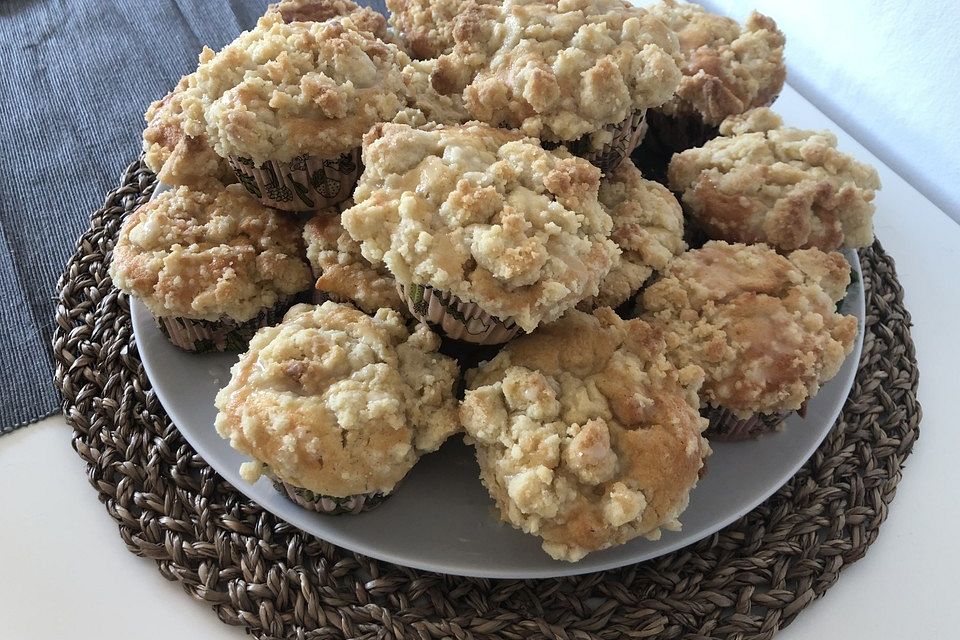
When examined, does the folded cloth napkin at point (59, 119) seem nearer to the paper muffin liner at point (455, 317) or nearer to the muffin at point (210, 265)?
the muffin at point (210, 265)

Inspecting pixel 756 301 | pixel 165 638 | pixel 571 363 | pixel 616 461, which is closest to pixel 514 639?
pixel 616 461

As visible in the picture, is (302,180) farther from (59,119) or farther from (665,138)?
(59,119)

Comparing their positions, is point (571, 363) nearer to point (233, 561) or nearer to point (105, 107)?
point (233, 561)

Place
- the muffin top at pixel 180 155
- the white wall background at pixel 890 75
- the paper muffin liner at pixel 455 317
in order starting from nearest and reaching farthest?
the paper muffin liner at pixel 455 317 < the muffin top at pixel 180 155 < the white wall background at pixel 890 75

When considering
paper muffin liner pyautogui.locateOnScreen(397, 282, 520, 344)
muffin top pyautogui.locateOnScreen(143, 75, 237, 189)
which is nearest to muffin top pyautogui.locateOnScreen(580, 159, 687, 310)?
paper muffin liner pyautogui.locateOnScreen(397, 282, 520, 344)

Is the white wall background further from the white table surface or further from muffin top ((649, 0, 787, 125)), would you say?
the white table surface

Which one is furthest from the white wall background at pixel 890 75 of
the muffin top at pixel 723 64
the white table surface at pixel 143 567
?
the white table surface at pixel 143 567
